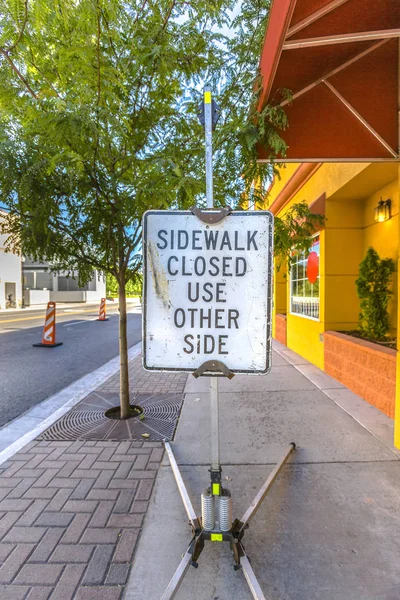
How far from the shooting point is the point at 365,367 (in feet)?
15.1

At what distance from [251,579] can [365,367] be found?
140 inches

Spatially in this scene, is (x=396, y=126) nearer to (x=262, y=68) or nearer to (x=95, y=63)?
(x=262, y=68)

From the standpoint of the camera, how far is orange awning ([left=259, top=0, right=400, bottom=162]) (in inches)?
93.7

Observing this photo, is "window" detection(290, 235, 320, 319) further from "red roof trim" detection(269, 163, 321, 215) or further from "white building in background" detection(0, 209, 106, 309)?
"white building in background" detection(0, 209, 106, 309)

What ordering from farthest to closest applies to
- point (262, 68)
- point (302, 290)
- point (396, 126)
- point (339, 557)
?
point (302, 290) < point (396, 126) < point (262, 68) < point (339, 557)

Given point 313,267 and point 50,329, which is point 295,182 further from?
point 50,329

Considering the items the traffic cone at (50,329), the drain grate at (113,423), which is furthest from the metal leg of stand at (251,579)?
the traffic cone at (50,329)

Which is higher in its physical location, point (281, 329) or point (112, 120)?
point (112, 120)

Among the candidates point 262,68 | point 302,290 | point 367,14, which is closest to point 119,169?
point 262,68

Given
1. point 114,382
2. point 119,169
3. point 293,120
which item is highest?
point 293,120

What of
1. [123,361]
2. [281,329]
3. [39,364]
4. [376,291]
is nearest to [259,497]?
[123,361]

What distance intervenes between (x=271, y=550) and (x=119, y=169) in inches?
152

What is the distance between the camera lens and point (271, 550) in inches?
80.5

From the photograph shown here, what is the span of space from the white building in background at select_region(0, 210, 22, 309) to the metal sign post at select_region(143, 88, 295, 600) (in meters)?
33.5
